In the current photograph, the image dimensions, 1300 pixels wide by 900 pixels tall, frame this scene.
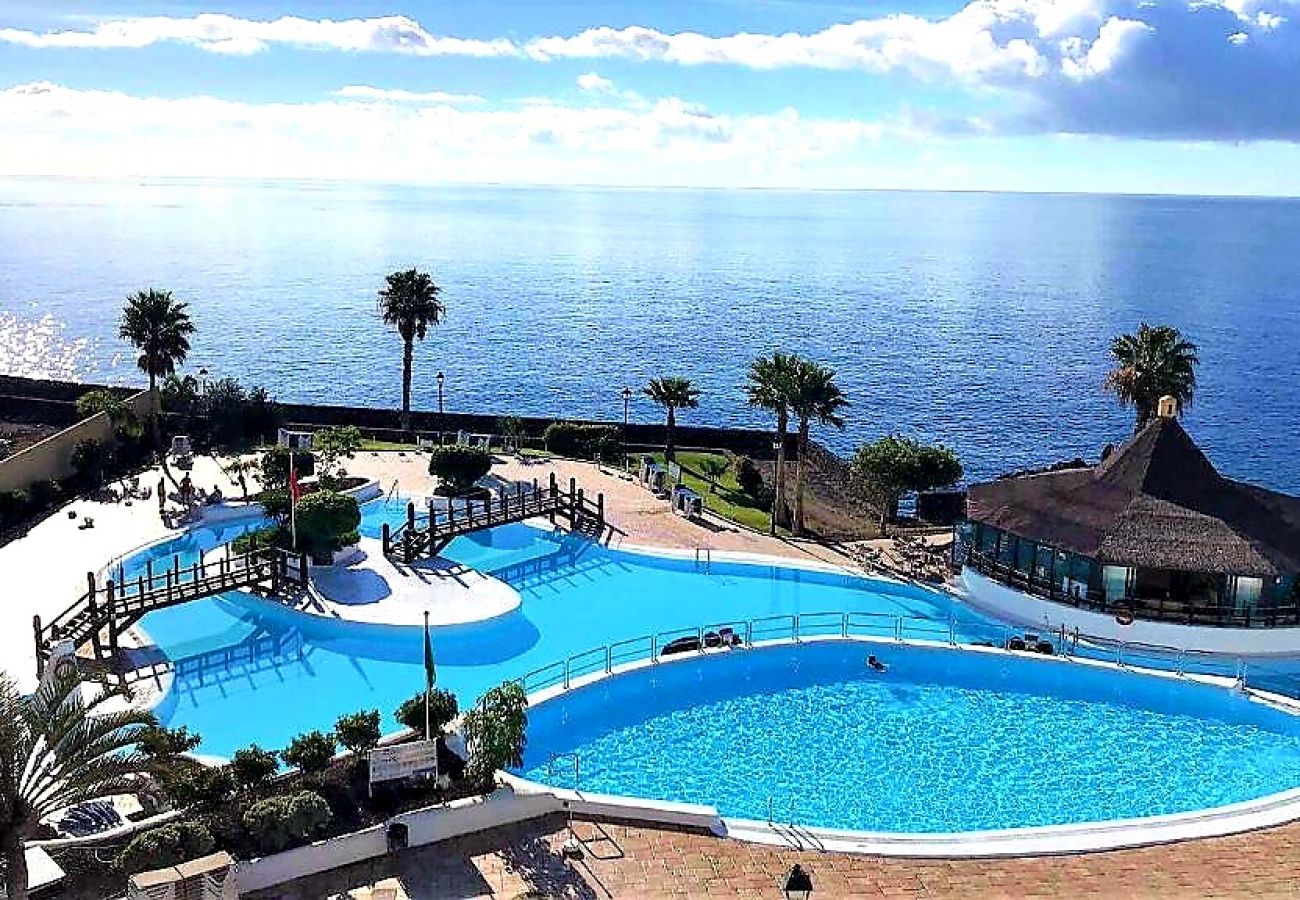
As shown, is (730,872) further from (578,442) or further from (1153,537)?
(578,442)

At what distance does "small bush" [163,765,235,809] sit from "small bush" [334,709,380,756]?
2.33m

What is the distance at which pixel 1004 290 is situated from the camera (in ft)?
506

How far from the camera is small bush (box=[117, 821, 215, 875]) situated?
17266 millimetres

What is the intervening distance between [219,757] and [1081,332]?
109 m

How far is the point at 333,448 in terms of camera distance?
3803 cm

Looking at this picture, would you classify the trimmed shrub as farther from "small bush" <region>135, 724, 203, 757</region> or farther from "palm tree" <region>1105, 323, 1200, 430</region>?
"small bush" <region>135, 724, 203, 757</region>

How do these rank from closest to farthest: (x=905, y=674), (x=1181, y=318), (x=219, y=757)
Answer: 1. (x=219, y=757)
2. (x=905, y=674)
3. (x=1181, y=318)

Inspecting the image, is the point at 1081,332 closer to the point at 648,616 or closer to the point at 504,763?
the point at 648,616

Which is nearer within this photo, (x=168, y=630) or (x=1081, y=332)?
(x=168, y=630)

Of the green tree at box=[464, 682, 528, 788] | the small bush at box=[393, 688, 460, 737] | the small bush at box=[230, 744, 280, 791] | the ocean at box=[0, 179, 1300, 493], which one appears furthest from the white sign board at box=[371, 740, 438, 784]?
the ocean at box=[0, 179, 1300, 493]

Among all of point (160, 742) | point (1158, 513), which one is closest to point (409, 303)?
point (1158, 513)

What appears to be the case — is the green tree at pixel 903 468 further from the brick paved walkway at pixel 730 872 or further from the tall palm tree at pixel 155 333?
the tall palm tree at pixel 155 333

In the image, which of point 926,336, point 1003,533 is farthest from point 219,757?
point 926,336

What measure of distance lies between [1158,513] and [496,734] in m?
19.8
